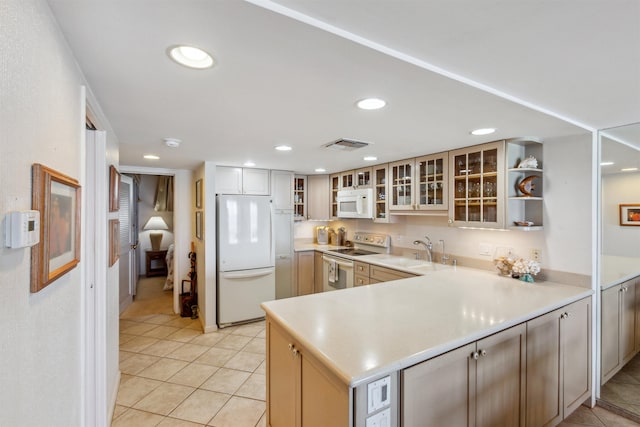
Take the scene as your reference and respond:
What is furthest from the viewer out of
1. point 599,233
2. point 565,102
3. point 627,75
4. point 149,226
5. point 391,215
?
point 149,226

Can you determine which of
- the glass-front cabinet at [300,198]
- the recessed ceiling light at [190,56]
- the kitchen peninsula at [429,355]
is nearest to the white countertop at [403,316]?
the kitchen peninsula at [429,355]

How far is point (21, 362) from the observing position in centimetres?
69

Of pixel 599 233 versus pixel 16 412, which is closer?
pixel 16 412

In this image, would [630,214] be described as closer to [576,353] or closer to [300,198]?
[576,353]

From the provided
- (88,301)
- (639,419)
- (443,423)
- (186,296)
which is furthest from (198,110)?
(639,419)

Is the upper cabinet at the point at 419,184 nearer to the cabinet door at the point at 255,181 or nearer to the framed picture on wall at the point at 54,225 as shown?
the cabinet door at the point at 255,181

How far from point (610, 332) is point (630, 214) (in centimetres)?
100

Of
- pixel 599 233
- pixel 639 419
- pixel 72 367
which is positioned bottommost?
pixel 639 419

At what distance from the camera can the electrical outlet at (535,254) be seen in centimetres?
258

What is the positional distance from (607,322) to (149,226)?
7.46 metres

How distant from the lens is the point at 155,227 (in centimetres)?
659

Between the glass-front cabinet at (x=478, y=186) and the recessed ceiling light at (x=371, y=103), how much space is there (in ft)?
4.87

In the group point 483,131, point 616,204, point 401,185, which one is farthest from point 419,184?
point 616,204

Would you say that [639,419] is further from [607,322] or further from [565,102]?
[565,102]
